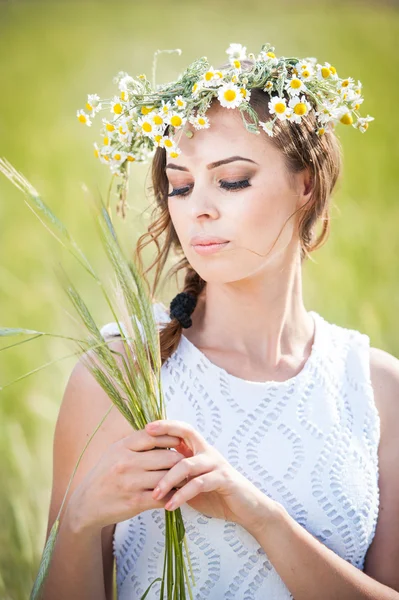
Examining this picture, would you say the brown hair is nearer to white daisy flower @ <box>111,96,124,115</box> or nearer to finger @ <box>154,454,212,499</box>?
white daisy flower @ <box>111,96,124,115</box>

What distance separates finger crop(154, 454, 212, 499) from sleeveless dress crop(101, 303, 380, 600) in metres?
0.39

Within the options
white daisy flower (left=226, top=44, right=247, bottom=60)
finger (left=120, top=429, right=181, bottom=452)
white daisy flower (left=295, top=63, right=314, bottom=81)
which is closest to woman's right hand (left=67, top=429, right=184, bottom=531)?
finger (left=120, top=429, right=181, bottom=452)

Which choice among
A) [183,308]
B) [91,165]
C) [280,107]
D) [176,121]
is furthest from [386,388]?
[91,165]

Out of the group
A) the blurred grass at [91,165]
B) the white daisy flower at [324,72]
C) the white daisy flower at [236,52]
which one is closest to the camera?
the white daisy flower at [324,72]

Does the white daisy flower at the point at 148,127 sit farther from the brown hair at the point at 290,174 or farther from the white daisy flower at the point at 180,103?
the brown hair at the point at 290,174

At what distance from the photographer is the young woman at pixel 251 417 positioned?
211 centimetres

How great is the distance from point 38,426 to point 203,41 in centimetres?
443

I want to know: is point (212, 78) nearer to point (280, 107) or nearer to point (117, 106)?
point (280, 107)

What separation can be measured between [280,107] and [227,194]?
0.28 m

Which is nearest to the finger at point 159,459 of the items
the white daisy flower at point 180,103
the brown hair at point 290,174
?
the brown hair at point 290,174

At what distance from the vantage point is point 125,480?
1.92m

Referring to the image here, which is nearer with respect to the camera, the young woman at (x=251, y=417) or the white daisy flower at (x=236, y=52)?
the young woman at (x=251, y=417)

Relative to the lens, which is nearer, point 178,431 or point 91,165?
point 178,431

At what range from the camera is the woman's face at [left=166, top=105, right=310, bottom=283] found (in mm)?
2201
